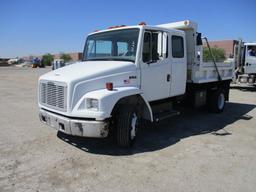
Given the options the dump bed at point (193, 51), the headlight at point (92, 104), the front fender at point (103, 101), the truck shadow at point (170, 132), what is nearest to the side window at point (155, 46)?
the front fender at point (103, 101)

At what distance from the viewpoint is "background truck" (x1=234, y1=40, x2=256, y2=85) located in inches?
606

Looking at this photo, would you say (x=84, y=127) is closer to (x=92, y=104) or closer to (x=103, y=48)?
(x=92, y=104)

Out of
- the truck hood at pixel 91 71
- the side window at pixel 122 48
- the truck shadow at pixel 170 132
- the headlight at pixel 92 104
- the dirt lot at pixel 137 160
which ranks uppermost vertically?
the side window at pixel 122 48

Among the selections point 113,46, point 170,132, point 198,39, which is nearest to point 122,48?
point 113,46

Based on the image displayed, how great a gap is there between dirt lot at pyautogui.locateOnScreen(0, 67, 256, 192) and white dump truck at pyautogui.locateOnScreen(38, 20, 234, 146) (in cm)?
50

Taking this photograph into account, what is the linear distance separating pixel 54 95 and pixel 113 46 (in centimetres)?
178

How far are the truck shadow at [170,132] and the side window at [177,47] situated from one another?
196cm

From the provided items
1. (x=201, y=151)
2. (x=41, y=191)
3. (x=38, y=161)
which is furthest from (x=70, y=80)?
(x=201, y=151)

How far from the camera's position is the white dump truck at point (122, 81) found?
4590 mm

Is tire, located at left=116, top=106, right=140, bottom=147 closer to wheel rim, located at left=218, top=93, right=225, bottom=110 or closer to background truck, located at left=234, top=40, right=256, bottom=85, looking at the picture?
wheel rim, located at left=218, top=93, right=225, bottom=110

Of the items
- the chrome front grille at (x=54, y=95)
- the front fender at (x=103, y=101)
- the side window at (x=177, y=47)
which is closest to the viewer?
the front fender at (x=103, y=101)

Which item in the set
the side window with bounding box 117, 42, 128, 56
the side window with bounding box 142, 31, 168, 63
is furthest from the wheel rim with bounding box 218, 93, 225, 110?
the side window with bounding box 117, 42, 128, 56

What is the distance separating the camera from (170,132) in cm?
647

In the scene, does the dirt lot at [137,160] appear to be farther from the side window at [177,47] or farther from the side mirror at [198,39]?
the side mirror at [198,39]
